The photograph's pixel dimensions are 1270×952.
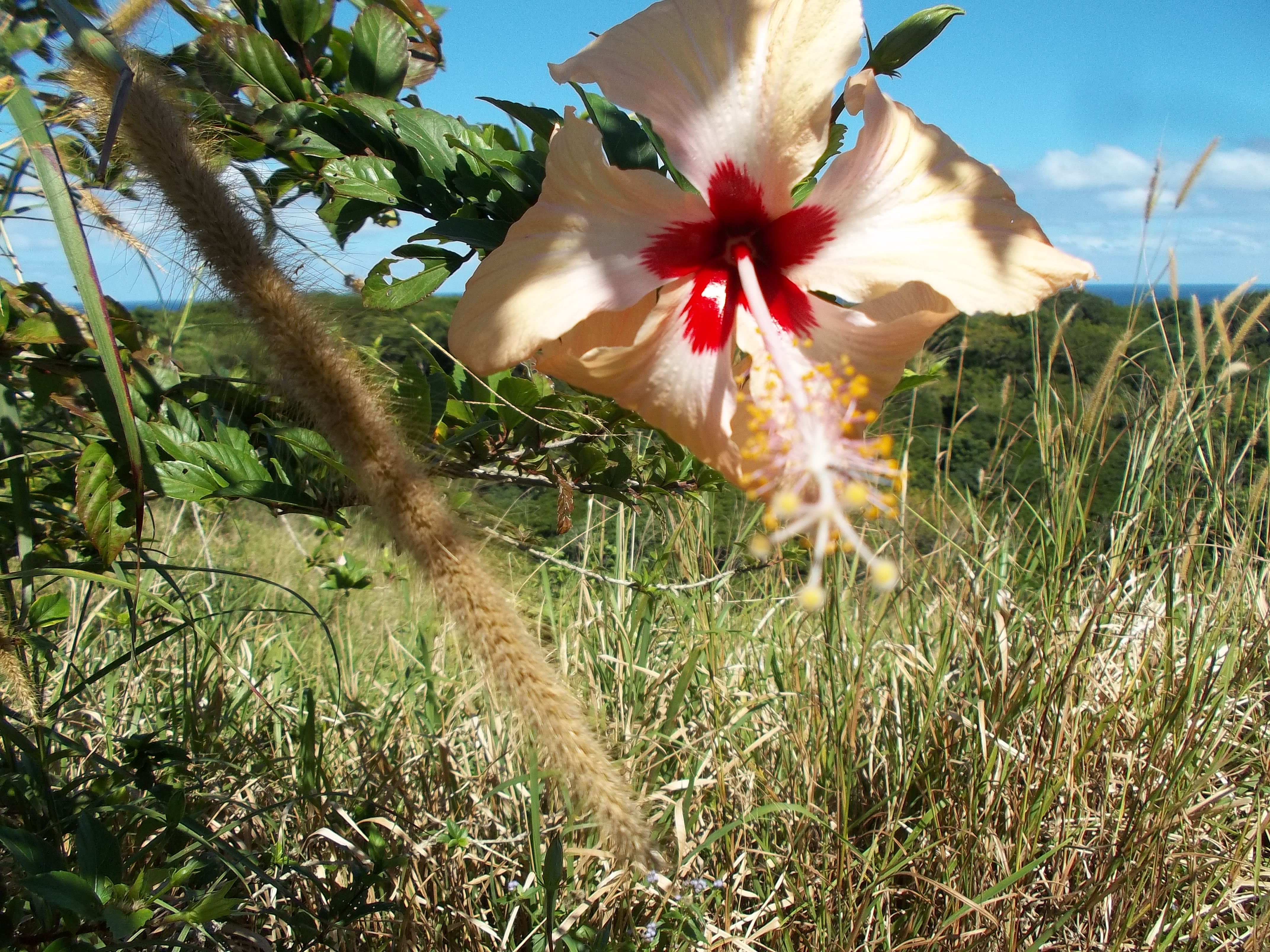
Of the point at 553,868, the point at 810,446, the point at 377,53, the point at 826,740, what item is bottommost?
the point at 826,740

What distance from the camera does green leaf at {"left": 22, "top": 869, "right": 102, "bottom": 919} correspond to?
0.75 m

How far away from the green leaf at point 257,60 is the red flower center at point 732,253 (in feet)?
1.86

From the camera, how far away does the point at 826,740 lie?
1600 millimetres

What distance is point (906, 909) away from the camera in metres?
1.58

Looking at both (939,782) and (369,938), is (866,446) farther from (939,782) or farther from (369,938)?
(939,782)

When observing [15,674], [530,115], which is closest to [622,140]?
[530,115]

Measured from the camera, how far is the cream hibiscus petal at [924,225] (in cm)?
52

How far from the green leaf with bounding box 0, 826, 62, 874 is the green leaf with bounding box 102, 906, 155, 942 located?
78mm

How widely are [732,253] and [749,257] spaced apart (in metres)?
0.03

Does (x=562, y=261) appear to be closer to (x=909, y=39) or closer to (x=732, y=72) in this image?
(x=732, y=72)

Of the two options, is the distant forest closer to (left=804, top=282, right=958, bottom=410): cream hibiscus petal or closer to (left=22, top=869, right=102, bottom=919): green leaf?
(left=804, top=282, right=958, bottom=410): cream hibiscus petal

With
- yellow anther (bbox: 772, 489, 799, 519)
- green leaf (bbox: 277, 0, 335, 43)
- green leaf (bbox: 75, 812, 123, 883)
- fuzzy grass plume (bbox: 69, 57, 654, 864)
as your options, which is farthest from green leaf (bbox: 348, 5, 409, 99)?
green leaf (bbox: 75, 812, 123, 883)

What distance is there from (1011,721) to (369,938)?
122 cm

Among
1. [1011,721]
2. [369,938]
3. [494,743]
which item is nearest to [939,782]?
[1011,721]
